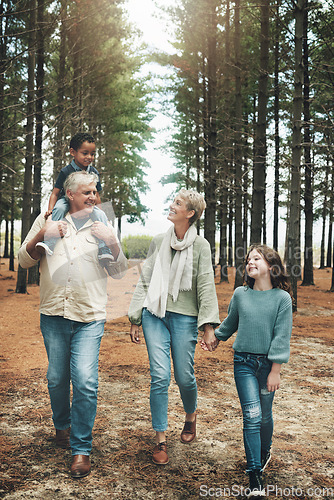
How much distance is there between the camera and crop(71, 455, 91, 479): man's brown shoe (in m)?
3.17

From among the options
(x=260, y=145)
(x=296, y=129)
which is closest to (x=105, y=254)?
(x=296, y=129)

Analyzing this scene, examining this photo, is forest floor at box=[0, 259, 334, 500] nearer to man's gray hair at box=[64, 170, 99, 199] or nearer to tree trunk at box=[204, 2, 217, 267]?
man's gray hair at box=[64, 170, 99, 199]

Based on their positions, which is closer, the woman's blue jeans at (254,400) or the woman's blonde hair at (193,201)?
the woman's blue jeans at (254,400)

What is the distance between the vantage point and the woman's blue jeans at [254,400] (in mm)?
2932

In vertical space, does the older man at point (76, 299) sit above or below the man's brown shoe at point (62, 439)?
above

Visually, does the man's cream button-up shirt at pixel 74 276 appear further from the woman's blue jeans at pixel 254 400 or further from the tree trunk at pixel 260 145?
the tree trunk at pixel 260 145

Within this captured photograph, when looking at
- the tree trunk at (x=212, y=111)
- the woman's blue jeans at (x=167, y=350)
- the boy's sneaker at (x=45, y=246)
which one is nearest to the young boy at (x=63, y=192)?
the boy's sneaker at (x=45, y=246)

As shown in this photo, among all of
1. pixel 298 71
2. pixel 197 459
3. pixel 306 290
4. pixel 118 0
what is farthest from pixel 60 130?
pixel 197 459

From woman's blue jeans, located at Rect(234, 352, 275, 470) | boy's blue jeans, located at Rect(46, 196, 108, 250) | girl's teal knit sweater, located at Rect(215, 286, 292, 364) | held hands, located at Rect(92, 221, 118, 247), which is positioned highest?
boy's blue jeans, located at Rect(46, 196, 108, 250)

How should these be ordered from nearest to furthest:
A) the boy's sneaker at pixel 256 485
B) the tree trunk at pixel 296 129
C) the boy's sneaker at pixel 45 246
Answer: the boy's sneaker at pixel 256 485, the boy's sneaker at pixel 45 246, the tree trunk at pixel 296 129

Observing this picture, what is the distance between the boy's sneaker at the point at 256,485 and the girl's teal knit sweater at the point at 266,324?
0.73 meters

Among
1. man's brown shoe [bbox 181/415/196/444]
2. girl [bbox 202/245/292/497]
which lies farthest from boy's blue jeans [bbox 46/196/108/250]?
man's brown shoe [bbox 181/415/196/444]

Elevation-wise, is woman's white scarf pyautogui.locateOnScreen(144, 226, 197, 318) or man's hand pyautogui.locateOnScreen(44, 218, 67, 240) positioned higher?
man's hand pyautogui.locateOnScreen(44, 218, 67, 240)

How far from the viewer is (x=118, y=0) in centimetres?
1527
